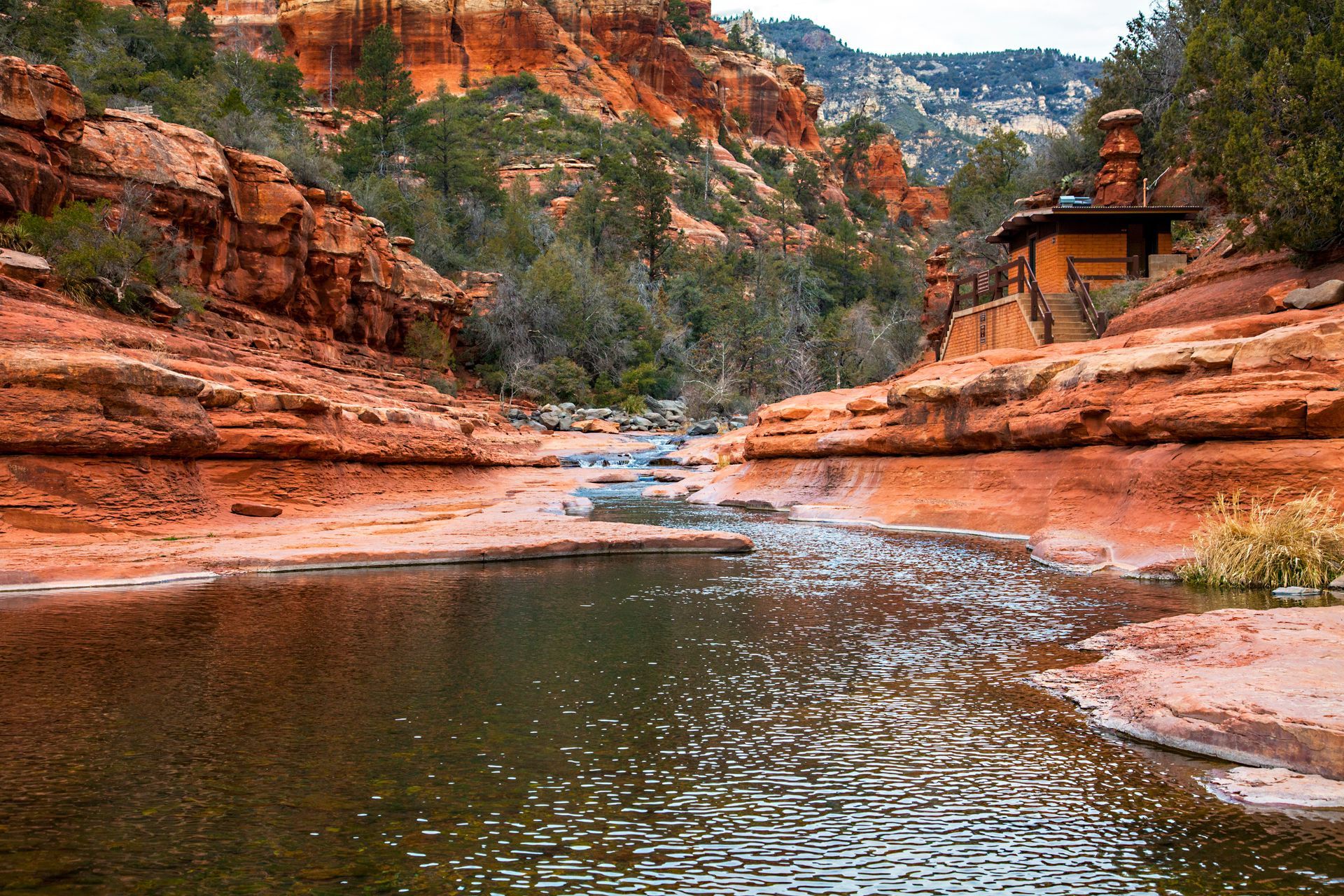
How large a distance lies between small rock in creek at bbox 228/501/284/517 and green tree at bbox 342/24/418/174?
140ft

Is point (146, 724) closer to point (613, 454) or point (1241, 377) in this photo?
point (1241, 377)

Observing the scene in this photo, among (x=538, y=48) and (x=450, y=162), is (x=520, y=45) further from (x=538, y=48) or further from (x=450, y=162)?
(x=450, y=162)

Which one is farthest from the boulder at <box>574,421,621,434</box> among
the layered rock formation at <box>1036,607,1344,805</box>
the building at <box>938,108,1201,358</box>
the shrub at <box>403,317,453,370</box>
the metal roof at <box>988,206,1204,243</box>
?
the layered rock formation at <box>1036,607,1344,805</box>

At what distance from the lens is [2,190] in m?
19.1

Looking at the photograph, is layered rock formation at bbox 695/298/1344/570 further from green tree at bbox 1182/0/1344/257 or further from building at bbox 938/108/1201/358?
building at bbox 938/108/1201/358

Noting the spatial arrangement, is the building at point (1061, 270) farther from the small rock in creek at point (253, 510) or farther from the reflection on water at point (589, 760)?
the small rock in creek at point (253, 510)

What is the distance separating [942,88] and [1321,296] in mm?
192670

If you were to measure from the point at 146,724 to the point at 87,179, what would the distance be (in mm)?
21198

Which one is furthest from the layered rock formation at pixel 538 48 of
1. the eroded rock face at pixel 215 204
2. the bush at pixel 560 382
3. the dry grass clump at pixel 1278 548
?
the dry grass clump at pixel 1278 548

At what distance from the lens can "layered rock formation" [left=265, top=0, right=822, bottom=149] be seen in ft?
279

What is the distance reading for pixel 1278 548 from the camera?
9.90 m

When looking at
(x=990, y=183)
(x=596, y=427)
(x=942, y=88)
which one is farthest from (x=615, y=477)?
(x=942, y=88)

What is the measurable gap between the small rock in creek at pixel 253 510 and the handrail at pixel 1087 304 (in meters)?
19.0

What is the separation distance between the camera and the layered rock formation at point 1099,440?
1099 centimetres
